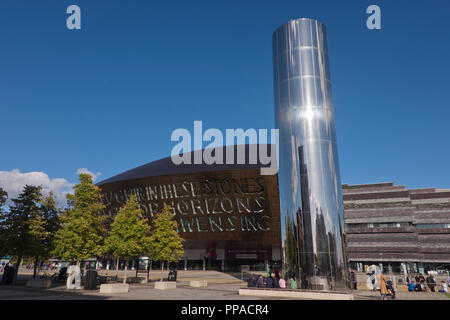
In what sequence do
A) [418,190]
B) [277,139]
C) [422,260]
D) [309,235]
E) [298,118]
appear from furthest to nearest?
[418,190]
[422,260]
[277,139]
[298,118]
[309,235]

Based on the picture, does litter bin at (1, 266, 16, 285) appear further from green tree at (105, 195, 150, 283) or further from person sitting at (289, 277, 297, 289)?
person sitting at (289, 277, 297, 289)

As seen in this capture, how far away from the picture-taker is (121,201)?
196ft

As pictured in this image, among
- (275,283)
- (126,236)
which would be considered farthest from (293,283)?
(126,236)

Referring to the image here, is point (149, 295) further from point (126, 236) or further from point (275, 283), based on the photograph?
point (126, 236)

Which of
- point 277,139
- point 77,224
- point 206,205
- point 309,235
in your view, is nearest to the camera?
point 309,235

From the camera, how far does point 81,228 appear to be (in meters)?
26.1

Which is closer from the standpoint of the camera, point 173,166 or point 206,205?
point 206,205

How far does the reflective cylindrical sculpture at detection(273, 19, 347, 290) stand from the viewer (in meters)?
16.9

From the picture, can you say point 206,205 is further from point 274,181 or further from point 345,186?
point 345,186

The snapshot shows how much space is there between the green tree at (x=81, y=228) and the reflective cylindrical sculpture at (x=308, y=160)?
57.5ft

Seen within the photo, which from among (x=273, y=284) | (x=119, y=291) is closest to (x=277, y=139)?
(x=273, y=284)

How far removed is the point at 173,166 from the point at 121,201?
1298cm

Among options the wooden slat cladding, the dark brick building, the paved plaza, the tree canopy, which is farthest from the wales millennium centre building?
the wooden slat cladding

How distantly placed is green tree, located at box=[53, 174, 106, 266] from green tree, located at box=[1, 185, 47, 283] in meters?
1.87
